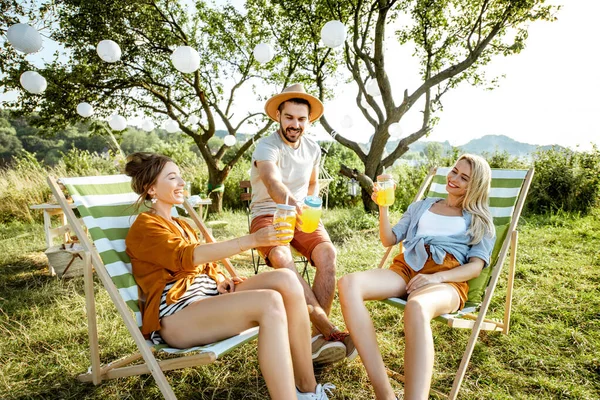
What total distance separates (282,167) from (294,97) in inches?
20.7

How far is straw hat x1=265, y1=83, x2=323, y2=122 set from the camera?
281 cm

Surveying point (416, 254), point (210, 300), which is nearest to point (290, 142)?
point (416, 254)

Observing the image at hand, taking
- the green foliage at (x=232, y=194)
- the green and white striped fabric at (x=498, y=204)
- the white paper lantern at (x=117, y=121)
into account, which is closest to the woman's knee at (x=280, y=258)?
the green and white striped fabric at (x=498, y=204)

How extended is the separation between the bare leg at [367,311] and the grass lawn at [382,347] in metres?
0.41

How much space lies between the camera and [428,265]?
229cm

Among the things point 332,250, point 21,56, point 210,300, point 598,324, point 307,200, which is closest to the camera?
point 210,300

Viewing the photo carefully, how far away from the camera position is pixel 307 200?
79.2 inches

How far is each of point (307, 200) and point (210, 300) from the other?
0.69 meters

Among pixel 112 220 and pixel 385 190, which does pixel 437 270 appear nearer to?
pixel 385 190

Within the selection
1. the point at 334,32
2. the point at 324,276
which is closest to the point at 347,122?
the point at 334,32

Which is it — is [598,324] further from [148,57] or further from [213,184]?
[148,57]

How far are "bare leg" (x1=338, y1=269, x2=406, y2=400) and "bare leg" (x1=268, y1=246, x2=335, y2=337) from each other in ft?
0.94

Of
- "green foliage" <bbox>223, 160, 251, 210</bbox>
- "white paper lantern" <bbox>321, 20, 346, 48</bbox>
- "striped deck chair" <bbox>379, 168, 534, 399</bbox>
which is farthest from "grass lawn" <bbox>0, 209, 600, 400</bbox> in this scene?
"green foliage" <bbox>223, 160, 251, 210</bbox>

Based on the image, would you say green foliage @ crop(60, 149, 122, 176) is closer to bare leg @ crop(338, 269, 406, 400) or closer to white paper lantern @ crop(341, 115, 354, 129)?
white paper lantern @ crop(341, 115, 354, 129)
